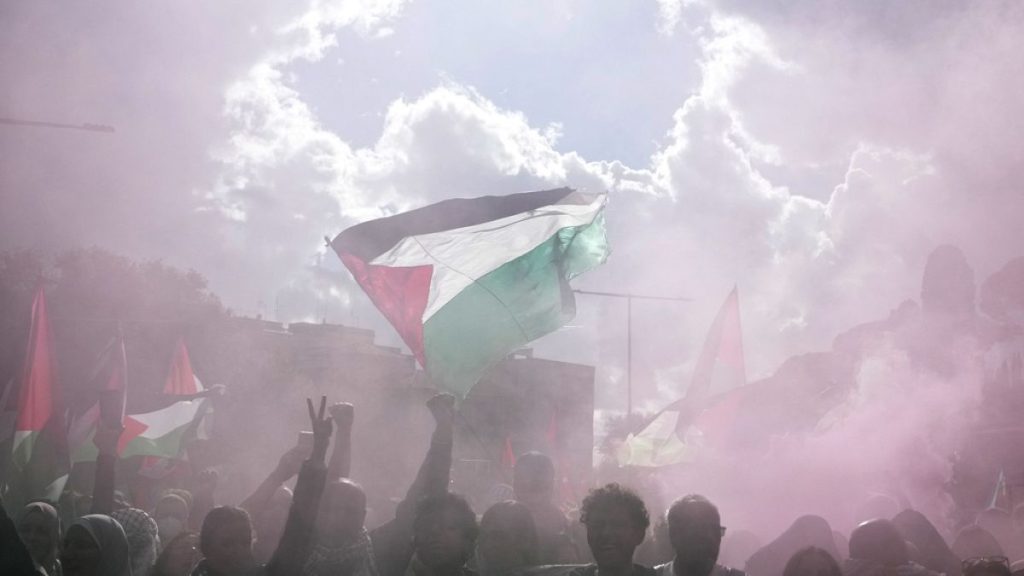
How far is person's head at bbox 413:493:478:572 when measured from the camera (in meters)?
3.95

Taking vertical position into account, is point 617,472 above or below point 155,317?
below

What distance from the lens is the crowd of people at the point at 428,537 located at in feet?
12.5

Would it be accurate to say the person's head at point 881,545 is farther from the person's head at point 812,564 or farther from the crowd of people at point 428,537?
the person's head at point 812,564

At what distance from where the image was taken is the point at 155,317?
40.4 metres

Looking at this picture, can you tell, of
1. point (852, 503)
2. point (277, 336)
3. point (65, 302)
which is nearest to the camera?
point (852, 503)

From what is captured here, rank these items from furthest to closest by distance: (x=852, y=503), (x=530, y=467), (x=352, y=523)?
(x=852, y=503) → (x=530, y=467) → (x=352, y=523)

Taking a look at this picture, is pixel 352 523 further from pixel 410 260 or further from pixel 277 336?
pixel 277 336

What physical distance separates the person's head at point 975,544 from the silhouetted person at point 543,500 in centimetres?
232

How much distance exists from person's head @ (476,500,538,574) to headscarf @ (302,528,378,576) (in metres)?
0.62

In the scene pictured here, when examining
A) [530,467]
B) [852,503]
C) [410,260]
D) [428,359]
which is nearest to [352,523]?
[530,467]

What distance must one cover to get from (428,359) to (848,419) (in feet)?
22.7

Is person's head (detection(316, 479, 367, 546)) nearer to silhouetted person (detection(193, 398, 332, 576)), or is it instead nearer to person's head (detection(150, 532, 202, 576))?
silhouetted person (detection(193, 398, 332, 576))

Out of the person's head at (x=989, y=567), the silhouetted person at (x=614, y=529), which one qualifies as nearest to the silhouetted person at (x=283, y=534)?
the silhouetted person at (x=614, y=529)

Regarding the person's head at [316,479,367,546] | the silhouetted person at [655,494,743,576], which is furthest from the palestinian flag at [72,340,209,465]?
the silhouetted person at [655,494,743,576]
